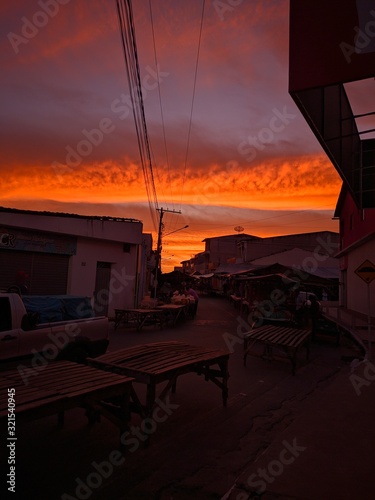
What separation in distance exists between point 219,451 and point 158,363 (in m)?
1.36

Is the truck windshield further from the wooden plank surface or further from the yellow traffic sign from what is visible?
the yellow traffic sign

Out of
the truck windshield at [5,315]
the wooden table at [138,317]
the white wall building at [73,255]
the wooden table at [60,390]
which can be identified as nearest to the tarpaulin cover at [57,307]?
the truck windshield at [5,315]

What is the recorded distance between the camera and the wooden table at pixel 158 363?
14.9 feet

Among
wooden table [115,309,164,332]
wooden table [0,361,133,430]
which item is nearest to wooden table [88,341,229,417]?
wooden table [0,361,133,430]

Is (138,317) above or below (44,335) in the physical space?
below

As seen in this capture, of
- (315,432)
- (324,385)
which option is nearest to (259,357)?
(324,385)

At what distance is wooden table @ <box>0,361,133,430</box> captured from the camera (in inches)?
124

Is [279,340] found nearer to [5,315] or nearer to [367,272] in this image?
[367,272]

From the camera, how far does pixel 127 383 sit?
4109 millimetres

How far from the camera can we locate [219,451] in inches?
171

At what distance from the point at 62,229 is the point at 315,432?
14122mm

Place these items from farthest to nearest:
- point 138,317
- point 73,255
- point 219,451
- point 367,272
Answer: point 73,255 < point 138,317 < point 367,272 < point 219,451

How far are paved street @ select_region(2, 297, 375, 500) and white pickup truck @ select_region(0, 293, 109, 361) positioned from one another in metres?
1.35

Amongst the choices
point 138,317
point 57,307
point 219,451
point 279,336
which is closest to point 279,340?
point 279,336
